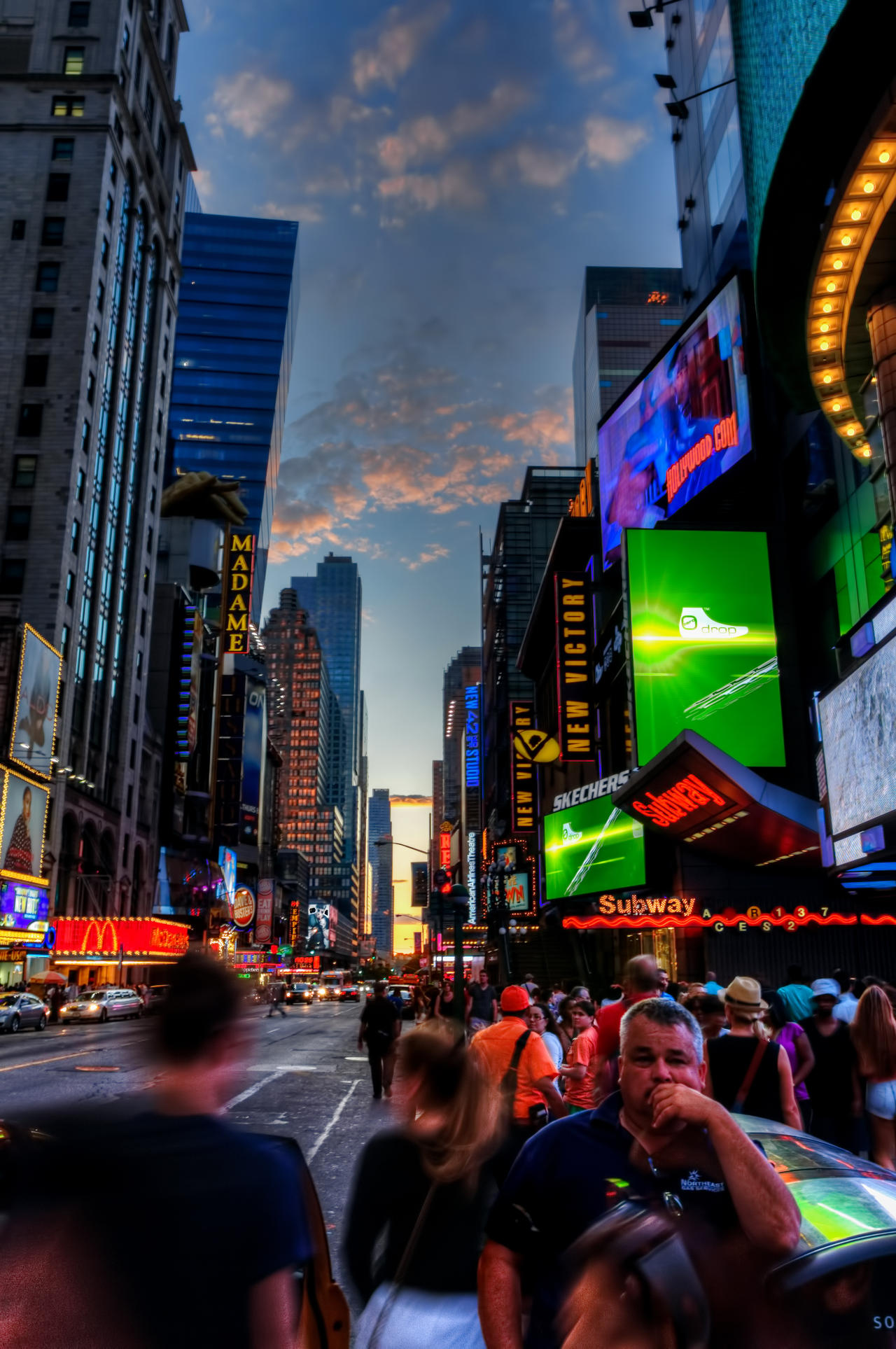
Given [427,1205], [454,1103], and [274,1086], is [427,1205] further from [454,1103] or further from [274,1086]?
[274,1086]

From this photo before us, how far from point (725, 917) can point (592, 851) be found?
9.62 meters

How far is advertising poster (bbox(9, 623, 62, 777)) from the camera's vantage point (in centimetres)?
4991

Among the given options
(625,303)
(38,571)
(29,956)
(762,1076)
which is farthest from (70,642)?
(625,303)

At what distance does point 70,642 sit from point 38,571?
4.77 m

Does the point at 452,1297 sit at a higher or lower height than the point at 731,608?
lower

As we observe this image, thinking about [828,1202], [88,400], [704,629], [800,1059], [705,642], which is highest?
[88,400]

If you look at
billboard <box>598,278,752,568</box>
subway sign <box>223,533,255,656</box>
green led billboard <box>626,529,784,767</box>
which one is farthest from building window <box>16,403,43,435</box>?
green led billboard <box>626,529,784,767</box>

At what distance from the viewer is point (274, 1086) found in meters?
18.1

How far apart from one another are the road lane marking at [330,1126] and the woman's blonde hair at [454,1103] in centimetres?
772

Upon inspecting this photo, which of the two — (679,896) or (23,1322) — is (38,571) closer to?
(679,896)

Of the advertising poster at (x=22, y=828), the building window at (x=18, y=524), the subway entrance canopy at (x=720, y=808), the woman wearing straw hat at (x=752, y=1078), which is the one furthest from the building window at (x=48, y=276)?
the woman wearing straw hat at (x=752, y=1078)

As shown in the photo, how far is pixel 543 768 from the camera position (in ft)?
201

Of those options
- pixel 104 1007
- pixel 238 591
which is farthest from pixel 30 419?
pixel 104 1007

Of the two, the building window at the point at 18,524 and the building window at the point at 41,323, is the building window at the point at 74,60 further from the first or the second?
the building window at the point at 18,524
